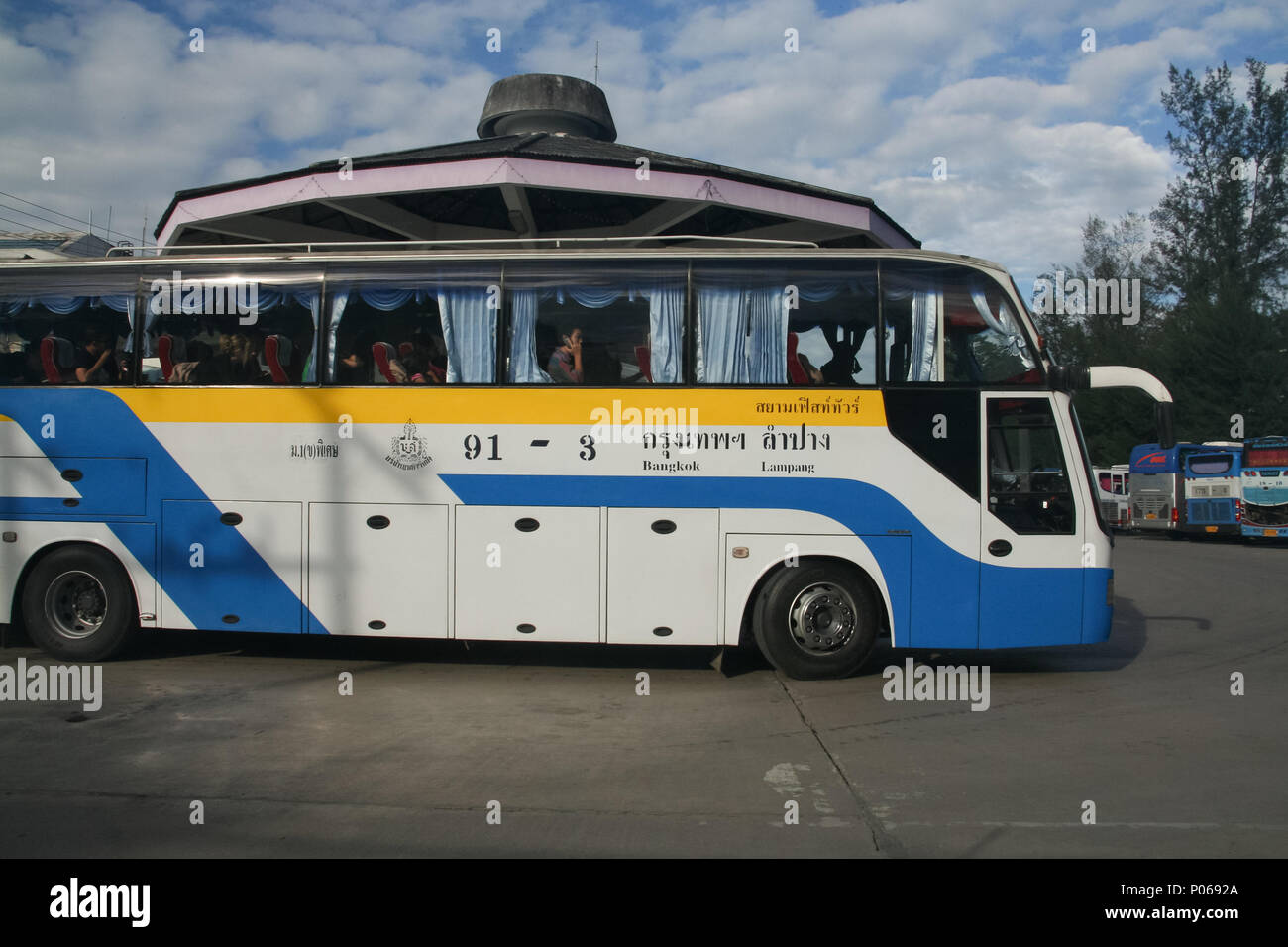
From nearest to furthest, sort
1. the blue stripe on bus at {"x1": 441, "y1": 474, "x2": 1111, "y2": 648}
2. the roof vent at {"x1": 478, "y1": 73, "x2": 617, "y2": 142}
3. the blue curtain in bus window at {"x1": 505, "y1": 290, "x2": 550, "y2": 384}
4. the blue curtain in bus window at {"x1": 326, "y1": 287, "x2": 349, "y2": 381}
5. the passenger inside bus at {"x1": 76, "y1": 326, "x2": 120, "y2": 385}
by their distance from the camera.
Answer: the blue stripe on bus at {"x1": 441, "y1": 474, "x2": 1111, "y2": 648} < the blue curtain in bus window at {"x1": 505, "y1": 290, "x2": 550, "y2": 384} < the blue curtain in bus window at {"x1": 326, "y1": 287, "x2": 349, "y2": 381} < the passenger inside bus at {"x1": 76, "y1": 326, "x2": 120, "y2": 385} < the roof vent at {"x1": 478, "y1": 73, "x2": 617, "y2": 142}

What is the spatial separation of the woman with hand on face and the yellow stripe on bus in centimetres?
13

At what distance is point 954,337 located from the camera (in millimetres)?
8891

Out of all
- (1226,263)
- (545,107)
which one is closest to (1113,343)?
(1226,263)

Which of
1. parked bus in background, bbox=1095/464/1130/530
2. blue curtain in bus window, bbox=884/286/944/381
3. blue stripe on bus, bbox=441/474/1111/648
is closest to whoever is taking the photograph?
blue stripe on bus, bbox=441/474/1111/648

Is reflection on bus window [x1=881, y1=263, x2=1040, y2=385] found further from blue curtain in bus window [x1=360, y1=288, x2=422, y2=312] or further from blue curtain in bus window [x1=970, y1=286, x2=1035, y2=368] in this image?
blue curtain in bus window [x1=360, y1=288, x2=422, y2=312]

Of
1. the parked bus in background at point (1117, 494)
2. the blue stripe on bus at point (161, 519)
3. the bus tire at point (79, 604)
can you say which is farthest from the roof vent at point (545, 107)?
the parked bus in background at point (1117, 494)

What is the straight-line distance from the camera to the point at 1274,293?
45969mm

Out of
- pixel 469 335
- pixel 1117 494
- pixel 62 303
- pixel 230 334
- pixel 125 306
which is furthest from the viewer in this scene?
pixel 1117 494

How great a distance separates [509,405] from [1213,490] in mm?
27080

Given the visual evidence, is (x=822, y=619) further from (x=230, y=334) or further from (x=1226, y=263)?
(x=1226, y=263)

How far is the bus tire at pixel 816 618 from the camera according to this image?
8.88 meters

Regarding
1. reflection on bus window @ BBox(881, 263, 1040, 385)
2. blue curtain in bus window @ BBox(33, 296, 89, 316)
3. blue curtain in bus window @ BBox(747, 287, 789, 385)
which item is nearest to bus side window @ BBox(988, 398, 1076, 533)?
reflection on bus window @ BBox(881, 263, 1040, 385)

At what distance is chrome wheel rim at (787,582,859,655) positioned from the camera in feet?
29.2
